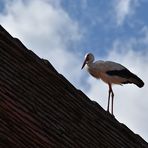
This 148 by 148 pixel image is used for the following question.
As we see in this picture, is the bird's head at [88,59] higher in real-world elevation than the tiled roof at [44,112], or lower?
higher

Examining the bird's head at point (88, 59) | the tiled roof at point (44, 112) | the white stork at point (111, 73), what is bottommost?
the tiled roof at point (44, 112)

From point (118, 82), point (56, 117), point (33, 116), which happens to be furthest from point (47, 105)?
point (118, 82)

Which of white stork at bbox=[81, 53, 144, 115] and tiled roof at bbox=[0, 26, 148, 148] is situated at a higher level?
white stork at bbox=[81, 53, 144, 115]

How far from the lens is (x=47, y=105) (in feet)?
25.2

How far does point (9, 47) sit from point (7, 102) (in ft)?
6.05

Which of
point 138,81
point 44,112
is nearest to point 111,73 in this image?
point 138,81

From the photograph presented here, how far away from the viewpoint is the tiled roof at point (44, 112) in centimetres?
645

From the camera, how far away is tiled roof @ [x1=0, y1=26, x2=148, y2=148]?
6.45 metres

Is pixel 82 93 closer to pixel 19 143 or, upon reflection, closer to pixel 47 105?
pixel 47 105

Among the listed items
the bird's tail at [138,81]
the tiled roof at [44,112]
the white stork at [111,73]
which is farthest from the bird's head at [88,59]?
the tiled roof at [44,112]

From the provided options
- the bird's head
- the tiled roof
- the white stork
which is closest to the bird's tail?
the white stork

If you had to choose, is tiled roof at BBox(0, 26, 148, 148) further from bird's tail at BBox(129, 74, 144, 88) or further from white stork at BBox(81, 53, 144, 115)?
white stork at BBox(81, 53, 144, 115)

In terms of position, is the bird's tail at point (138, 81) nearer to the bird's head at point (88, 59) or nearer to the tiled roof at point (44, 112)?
the bird's head at point (88, 59)

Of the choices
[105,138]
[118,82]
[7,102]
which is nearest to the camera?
[7,102]
